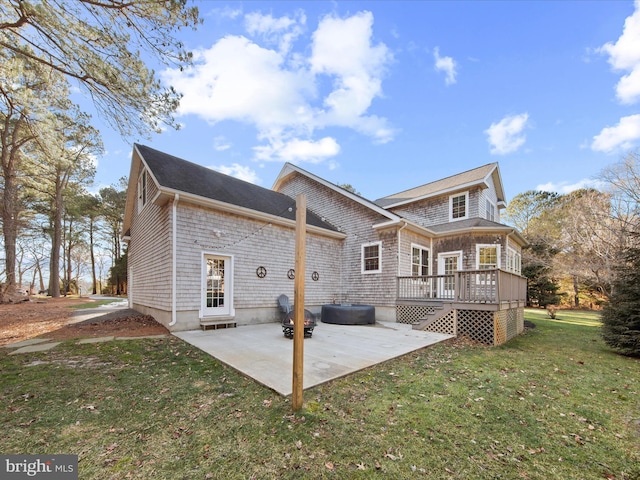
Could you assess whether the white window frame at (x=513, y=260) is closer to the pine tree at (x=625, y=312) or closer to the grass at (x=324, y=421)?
the pine tree at (x=625, y=312)

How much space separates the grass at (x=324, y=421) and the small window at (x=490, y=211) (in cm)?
895

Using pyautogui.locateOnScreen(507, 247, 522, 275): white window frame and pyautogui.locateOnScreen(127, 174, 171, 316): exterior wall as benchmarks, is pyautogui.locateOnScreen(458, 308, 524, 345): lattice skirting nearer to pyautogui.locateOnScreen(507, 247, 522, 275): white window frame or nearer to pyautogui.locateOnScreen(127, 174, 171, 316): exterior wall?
pyautogui.locateOnScreen(507, 247, 522, 275): white window frame

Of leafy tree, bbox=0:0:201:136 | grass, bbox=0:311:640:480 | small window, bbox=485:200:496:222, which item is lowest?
grass, bbox=0:311:640:480

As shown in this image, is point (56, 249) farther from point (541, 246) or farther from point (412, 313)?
point (541, 246)

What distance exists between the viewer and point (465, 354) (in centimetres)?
635

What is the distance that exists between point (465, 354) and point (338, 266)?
271 inches

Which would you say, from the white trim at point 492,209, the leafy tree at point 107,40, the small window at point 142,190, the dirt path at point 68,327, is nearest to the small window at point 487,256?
the white trim at point 492,209

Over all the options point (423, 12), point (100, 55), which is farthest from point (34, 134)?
point (423, 12)

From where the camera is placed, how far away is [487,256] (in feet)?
37.4

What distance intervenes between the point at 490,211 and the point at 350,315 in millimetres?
9113

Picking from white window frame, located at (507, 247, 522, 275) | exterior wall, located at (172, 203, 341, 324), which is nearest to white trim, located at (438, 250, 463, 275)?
white window frame, located at (507, 247, 522, 275)

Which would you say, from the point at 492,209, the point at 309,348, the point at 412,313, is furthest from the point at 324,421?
the point at 492,209

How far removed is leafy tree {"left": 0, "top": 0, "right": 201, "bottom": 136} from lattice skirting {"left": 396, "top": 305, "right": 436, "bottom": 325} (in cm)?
1001

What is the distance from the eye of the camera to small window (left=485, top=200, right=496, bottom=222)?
13.0m
